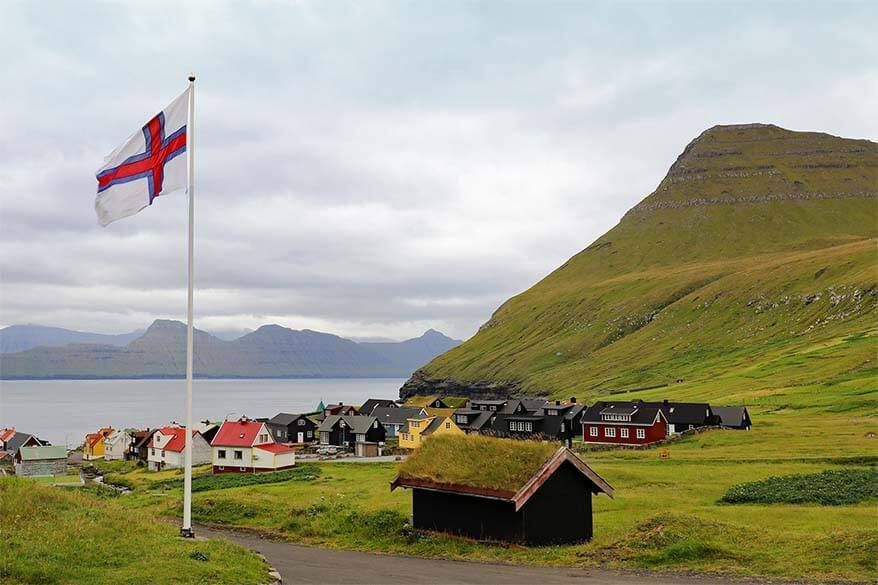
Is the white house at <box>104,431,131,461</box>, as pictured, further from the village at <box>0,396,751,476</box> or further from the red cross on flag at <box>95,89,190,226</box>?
the red cross on flag at <box>95,89,190,226</box>

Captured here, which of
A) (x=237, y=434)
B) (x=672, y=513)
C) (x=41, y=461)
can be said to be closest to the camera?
(x=672, y=513)

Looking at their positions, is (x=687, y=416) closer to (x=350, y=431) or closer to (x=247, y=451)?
(x=350, y=431)

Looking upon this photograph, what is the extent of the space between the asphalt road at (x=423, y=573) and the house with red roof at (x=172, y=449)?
278 ft

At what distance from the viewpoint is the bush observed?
48.5 m

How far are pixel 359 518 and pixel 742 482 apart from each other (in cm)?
3346

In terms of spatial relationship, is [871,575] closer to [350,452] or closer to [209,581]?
[209,581]

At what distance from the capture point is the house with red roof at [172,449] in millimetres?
113375

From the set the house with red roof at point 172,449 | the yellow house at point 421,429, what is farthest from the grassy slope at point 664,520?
the yellow house at point 421,429

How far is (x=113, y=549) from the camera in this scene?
2192 cm

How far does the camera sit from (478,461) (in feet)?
120

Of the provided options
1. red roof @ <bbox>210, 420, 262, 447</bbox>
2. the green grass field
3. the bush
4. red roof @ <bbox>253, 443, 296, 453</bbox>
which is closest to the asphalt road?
the green grass field

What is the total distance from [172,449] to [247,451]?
2253 cm

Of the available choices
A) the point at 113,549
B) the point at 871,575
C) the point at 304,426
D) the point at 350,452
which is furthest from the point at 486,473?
the point at 304,426

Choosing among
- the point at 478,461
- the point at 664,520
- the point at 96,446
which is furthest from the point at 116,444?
the point at 664,520
